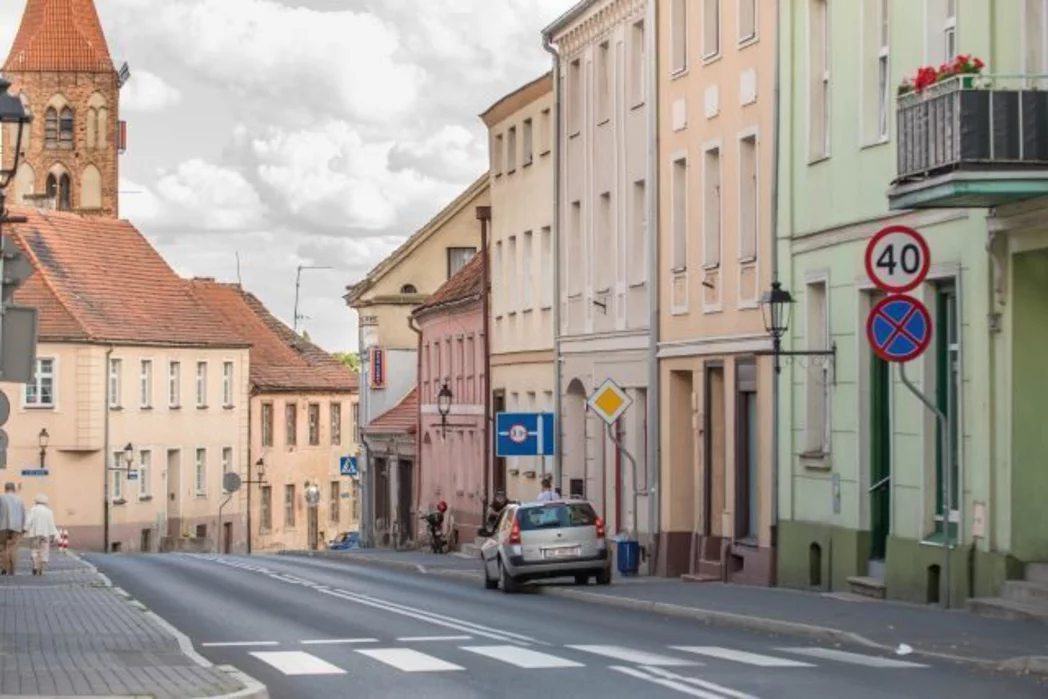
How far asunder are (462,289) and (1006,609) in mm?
43866

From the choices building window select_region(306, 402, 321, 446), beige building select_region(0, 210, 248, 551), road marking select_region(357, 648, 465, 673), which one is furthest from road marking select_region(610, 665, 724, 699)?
building window select_region(306, 402, 321, 446)

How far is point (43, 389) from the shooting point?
90875mm

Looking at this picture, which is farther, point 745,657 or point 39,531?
point 39,531

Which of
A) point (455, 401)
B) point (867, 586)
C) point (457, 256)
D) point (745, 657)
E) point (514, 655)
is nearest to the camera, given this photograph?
point (745, 657)

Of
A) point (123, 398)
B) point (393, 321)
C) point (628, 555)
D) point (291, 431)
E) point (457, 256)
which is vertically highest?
point (457, 256)

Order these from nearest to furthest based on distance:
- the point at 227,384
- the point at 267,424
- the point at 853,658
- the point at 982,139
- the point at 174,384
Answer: the point at 853,658 → the point at 982,139 → the point at 174,384 → the point at 227,384 → the point at 267,424

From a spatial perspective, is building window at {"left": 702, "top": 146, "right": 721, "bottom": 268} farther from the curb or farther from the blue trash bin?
the curb

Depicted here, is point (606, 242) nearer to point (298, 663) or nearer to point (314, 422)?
point (298, 663)

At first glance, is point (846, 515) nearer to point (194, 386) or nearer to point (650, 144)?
point (650, 144)

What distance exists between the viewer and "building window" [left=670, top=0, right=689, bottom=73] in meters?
40.8

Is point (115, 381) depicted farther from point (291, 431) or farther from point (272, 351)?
point (272, 351)

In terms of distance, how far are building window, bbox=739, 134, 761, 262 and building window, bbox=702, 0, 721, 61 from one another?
2.46 m

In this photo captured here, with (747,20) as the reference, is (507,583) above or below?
below

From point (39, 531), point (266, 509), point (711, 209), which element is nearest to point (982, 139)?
point (711, 209)
